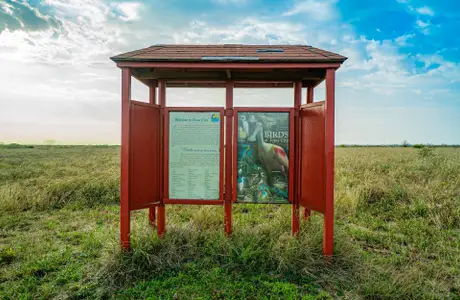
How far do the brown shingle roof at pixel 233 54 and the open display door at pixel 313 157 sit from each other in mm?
871

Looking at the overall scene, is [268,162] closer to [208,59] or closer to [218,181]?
[218,181]

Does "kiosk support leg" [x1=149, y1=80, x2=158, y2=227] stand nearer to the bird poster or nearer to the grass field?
the grass field

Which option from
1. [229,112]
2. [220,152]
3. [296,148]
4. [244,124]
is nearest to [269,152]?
[296,148]

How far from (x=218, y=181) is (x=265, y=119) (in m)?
1.51

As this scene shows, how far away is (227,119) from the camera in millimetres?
5395

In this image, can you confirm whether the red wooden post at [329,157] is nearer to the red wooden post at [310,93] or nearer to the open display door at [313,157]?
the open display door at [313,157]

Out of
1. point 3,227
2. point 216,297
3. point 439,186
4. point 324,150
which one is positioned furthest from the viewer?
point 439,186

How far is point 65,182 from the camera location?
10.0 metres

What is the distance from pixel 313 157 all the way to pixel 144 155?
10.2 feet

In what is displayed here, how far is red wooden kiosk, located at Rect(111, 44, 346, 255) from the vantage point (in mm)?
4816

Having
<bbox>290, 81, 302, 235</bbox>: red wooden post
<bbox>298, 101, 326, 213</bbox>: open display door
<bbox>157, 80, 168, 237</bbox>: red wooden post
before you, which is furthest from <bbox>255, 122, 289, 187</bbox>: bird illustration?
<bbox>157, 80, 168, 237</bbox>: red wooden post

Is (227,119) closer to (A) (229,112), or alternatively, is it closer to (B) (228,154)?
(A) (229,112)

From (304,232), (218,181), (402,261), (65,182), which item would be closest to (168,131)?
(218,181)

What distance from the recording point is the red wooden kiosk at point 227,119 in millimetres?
4816
